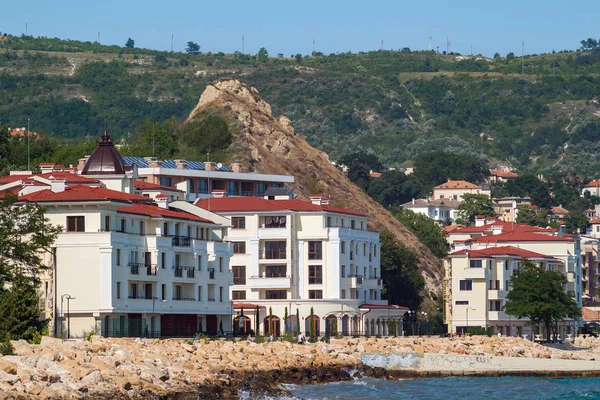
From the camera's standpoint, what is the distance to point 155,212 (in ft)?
320

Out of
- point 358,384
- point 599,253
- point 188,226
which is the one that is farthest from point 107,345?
point 599,253

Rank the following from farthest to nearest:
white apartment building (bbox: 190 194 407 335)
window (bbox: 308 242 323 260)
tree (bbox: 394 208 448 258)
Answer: tree (bbox: 394 208 448 258), window (bbox: 308 242 323 260), white apartment building (bbox: 190 194 407 335)

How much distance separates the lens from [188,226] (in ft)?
335

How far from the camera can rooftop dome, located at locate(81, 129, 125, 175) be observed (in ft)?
365

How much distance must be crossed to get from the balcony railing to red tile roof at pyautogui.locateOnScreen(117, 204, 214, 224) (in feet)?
44.3

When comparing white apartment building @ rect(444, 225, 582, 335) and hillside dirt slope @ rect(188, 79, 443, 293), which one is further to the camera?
hillside dirt slope @ rect(188, 79, 443, 293)

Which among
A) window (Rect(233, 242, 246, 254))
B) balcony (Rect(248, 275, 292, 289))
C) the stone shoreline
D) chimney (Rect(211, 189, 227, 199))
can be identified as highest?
chimney (Rect(211, 189, 227, 199))

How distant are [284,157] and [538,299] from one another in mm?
47384

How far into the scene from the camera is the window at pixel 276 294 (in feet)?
388

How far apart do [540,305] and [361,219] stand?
16232mm

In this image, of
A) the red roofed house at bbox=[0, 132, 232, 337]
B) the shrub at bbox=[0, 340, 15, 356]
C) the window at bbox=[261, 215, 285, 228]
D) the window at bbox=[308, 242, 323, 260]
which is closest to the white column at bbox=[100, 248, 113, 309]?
the red roofed house at bbox=[0, 132, 232, 337]

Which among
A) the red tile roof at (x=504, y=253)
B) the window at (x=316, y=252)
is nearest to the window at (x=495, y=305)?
the red tile roof at (x=504, y=253)

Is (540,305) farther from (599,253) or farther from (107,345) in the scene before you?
(599,253)

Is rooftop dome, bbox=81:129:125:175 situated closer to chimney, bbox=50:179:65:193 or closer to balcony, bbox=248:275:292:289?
balcony, bbox=248:275:292:289
